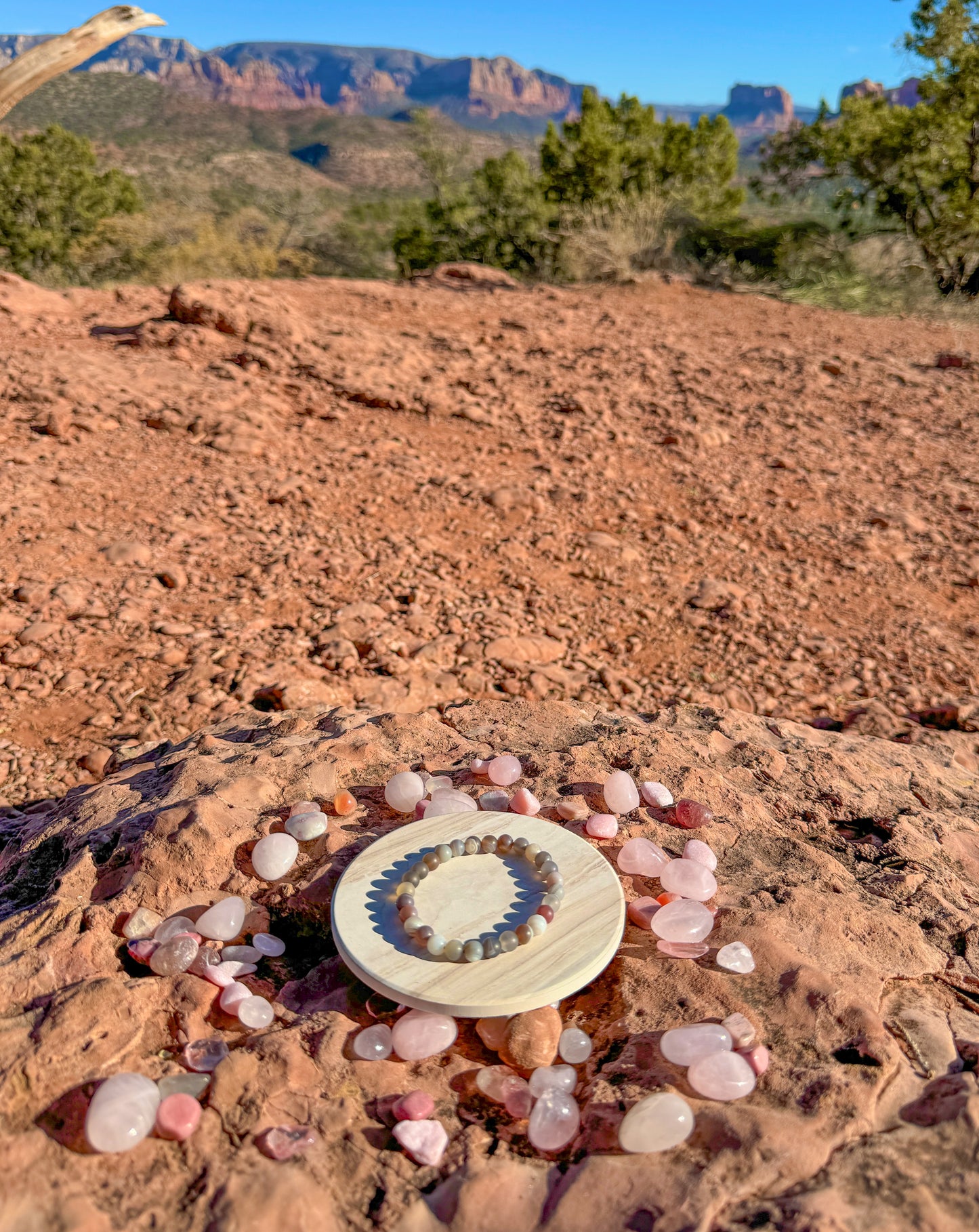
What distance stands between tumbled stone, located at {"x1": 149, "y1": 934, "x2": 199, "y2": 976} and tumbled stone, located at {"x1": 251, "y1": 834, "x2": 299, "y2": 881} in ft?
0.72

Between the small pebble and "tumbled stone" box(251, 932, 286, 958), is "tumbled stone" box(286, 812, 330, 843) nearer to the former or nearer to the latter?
"tumbled stone" box(251, 932, 286, 958)


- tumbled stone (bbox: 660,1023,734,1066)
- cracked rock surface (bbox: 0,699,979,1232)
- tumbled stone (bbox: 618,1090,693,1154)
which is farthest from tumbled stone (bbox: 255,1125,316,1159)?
tumbled stone (bbox: 660,1023,734,1066)

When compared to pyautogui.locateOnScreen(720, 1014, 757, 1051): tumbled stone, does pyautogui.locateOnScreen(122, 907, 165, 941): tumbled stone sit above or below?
above

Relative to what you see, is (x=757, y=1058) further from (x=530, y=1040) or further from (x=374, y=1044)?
(x=374, y=1044)

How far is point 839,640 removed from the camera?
3279 mm

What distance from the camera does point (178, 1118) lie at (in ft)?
3.66

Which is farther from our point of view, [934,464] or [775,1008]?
[934,464]

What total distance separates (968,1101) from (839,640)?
236 cm

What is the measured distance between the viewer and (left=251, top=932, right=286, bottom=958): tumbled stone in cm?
147

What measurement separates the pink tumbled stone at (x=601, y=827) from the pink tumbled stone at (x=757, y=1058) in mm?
546

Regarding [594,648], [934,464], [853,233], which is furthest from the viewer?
[853,233]

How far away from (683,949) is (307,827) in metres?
0.80

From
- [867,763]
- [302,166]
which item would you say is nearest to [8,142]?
→ [867,763]

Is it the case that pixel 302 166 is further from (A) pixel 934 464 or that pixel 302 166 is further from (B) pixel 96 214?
(A) pixel 934 464
